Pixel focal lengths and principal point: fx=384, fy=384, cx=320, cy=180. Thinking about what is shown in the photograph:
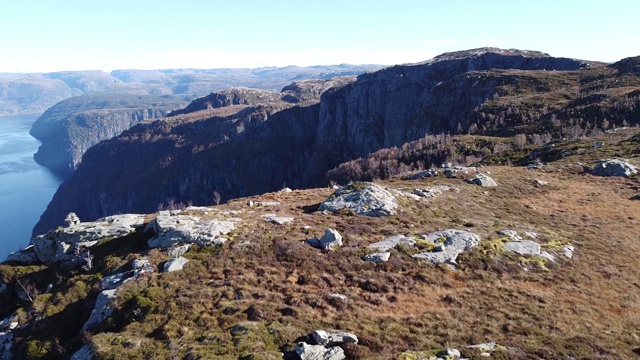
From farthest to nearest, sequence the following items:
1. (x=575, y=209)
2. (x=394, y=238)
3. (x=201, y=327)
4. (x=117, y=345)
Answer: (x=575, y=209) < (x=394, y=238) < (x=201, y=327) < (x=117, y=345)

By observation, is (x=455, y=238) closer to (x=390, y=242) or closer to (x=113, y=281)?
(x=390, y=242)

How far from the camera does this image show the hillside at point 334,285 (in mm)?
22844

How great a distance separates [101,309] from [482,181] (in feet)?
171

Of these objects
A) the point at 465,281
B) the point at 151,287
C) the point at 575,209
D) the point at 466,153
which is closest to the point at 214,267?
the point at 151,287

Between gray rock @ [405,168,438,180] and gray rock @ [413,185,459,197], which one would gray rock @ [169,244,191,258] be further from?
gray rock @ [405,168,438,180]

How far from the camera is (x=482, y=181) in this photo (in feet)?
193

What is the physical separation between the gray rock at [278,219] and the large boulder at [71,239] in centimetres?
1452

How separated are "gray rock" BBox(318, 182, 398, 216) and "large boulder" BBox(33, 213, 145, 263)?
73.2 ft

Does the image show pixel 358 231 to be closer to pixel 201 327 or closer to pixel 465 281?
pixel 465 281

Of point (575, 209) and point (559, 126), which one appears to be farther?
point (559, 126)

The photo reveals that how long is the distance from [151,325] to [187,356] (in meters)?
4.76

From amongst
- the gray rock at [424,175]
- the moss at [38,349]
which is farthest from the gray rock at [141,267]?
the gray rock at [424,175]

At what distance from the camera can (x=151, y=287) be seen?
27.9 m

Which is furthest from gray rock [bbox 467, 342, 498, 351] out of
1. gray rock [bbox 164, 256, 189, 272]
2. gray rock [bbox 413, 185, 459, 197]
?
gray rock [bbox 413, 185, 459, 197]
